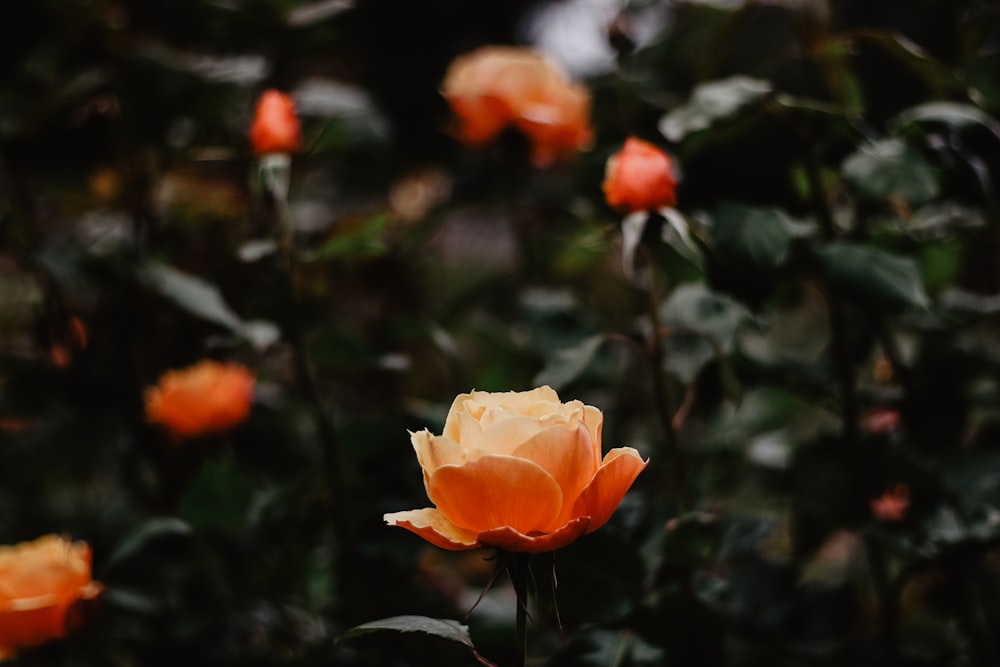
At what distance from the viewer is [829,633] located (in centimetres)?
83

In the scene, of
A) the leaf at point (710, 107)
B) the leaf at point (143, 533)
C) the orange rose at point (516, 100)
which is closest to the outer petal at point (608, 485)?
the leaf at point (710, 107)

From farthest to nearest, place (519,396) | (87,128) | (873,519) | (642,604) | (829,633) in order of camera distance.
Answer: (87,128) < (829,633) < (873,519) < (642,604) < (519,396)

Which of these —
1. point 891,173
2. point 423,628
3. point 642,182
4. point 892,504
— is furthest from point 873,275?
point 423,628

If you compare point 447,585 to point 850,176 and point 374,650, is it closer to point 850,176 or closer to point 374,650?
point 374,650

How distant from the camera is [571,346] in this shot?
31.2 inches

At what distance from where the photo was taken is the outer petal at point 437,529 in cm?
39

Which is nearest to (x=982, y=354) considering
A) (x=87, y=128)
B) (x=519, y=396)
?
(x=519, y=396)

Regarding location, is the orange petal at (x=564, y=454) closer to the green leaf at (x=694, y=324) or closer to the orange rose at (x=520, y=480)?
the orange rose at (x=520, y=480)

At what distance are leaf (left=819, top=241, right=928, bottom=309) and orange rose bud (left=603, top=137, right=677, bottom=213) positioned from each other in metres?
0.15

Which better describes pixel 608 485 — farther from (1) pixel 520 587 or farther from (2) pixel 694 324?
(2) pixel 694 324

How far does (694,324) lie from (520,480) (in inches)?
16.3

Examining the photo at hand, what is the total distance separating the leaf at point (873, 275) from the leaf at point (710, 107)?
13 cm

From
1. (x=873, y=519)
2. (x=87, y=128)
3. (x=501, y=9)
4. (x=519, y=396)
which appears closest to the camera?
(x=519, y=396)

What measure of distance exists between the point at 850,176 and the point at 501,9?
13.9ft
